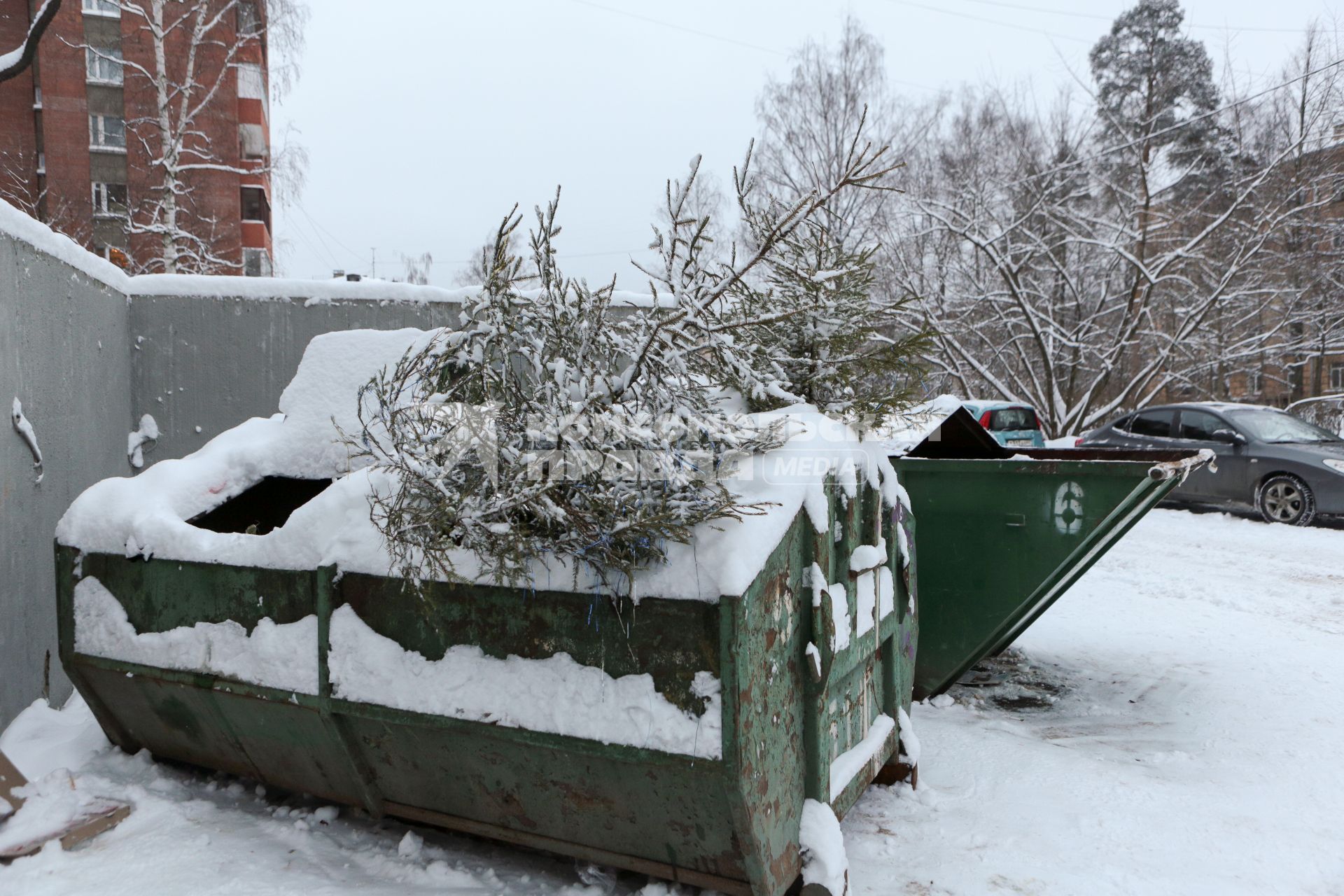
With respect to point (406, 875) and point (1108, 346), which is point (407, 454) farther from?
point (1108, 346)

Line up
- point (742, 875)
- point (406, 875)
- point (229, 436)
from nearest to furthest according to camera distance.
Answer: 1. point (742, 875)
2. point (406, 875)
3. point (229, 436)

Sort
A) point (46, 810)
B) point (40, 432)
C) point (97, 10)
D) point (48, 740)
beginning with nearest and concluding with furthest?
point (46, 810) < point (48, 740) < point (40, 432) < point (97, 10)

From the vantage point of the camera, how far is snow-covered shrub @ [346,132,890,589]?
2.31m

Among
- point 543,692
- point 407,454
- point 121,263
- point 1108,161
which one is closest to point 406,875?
point 543,692

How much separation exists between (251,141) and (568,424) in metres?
27.8

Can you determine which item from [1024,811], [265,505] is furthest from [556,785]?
[265,505]

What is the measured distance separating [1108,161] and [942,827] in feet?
51.6

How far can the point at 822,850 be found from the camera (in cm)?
253

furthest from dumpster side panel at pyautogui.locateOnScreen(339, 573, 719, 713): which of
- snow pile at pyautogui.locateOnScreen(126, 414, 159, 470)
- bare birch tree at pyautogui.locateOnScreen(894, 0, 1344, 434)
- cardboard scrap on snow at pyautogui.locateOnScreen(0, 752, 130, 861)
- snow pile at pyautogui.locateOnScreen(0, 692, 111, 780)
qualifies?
bare birch tree at pyautogui.locateOnScreen(894, 0, 1344, 434)

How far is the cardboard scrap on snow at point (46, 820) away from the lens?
282 centimetres

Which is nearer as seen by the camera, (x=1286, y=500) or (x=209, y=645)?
(x=209, y=645)

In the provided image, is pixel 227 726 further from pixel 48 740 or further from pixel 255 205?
pixel 255 205

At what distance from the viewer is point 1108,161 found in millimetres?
15734

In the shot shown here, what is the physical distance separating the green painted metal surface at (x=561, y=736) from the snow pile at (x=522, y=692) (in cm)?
3
